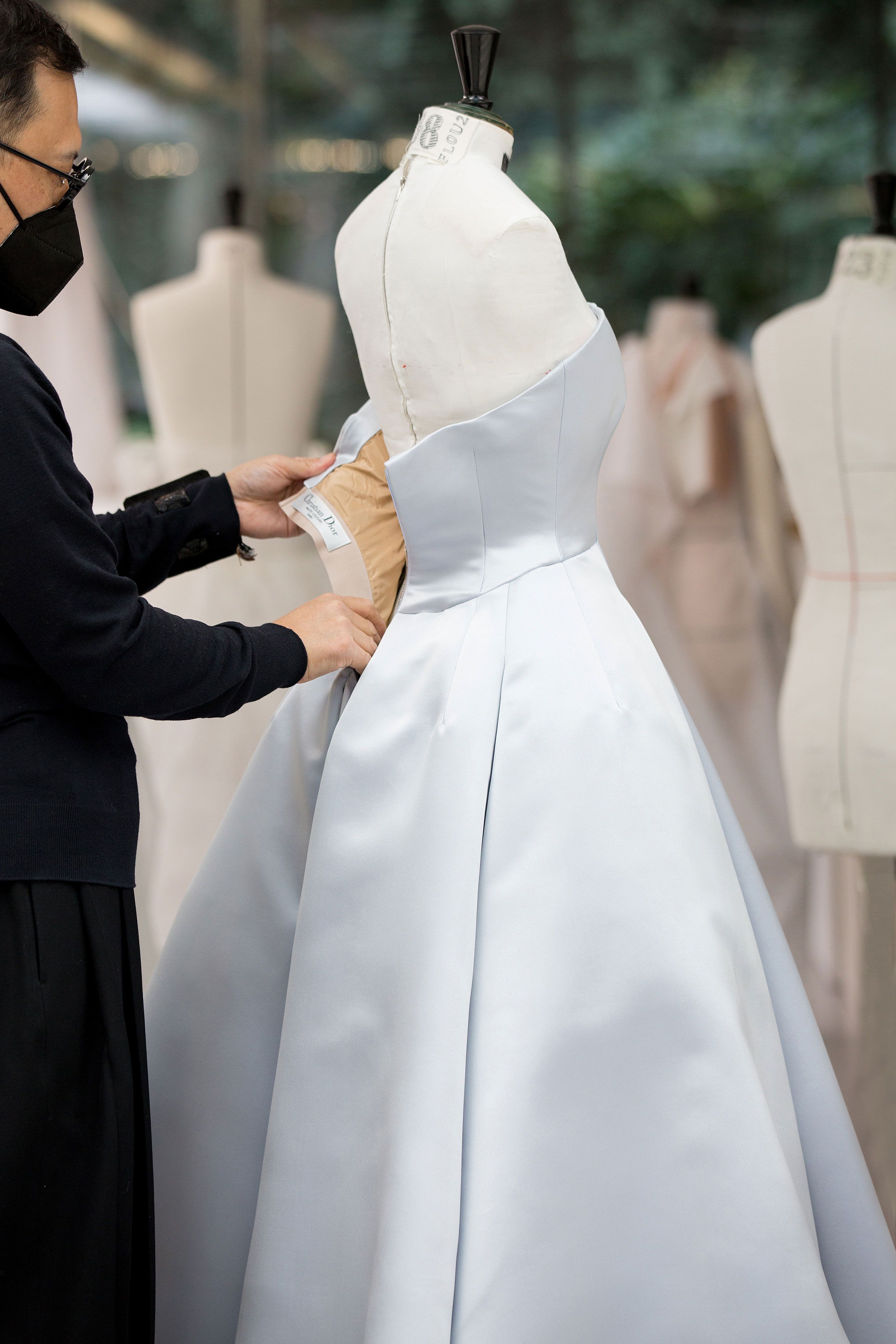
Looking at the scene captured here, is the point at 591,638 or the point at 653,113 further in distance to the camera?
the point at 653,113

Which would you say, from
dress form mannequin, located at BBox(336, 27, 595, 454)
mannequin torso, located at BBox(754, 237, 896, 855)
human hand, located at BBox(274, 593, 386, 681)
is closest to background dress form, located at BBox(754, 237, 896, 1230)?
mannequin torso, located at BBox(754, 237, 896, 855)

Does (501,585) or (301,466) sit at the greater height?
(301,466)

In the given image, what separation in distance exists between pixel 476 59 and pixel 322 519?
0.45 m

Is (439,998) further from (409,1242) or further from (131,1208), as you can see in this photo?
(131,1208)

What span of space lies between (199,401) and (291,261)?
76 cm

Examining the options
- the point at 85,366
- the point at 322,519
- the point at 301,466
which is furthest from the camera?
the point at 85,366

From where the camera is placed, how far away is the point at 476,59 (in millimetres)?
1170

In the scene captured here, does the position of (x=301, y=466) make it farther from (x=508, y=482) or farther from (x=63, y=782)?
(x=63, y=782)

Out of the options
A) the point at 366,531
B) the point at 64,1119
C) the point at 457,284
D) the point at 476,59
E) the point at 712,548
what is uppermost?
the point at 476,59

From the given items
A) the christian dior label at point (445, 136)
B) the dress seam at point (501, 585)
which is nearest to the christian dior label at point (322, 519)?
the dress seam at point (501, 585)

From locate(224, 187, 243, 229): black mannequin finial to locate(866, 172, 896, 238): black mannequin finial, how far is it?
1.07m

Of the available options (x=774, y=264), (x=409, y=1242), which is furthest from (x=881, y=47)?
(x=409, y=1242)

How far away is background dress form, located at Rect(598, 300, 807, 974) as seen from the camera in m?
2.64

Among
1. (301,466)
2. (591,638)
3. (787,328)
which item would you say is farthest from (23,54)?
(787,328)
